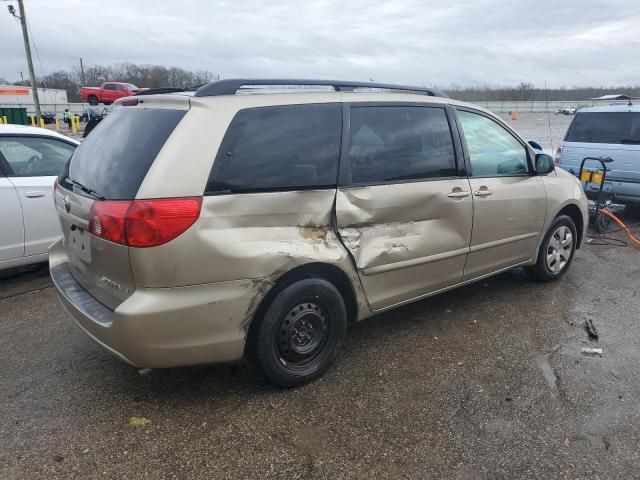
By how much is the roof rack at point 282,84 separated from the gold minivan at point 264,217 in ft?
0.04

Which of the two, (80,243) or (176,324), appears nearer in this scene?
(176,324)

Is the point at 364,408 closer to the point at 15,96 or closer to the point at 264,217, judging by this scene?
the point at 264,217

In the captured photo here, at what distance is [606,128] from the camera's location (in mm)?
7875

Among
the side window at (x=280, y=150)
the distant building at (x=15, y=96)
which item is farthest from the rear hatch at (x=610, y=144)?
the distant building at (x=15, y=96)

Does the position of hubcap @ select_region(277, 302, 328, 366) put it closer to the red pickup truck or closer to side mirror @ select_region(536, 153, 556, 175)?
side mirror @ select_region(536, 153, 556, 175)

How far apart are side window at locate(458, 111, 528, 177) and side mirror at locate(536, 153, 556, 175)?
14 centimetres

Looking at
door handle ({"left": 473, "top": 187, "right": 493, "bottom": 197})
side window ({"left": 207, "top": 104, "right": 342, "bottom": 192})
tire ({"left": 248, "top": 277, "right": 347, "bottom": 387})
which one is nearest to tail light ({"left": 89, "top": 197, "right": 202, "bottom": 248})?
side window ({"left": 207, "top": 104, "right": 342, "bottom": 192})

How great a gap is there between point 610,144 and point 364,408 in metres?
6.70

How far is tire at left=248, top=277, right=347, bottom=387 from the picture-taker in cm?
291

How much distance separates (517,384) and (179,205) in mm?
2329

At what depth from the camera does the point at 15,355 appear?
358 cm

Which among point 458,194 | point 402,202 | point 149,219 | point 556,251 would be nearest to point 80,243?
point 149,219

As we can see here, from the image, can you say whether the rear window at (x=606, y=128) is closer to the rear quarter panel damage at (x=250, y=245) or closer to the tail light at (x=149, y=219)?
the rear quarter panel damage at (x=250, y=245)

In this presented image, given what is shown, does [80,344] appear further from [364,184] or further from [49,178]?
[364,184]
